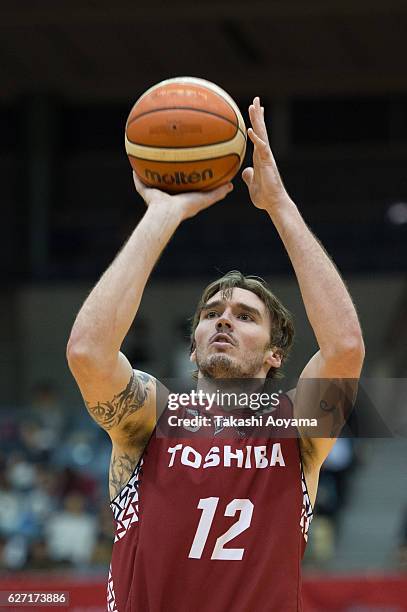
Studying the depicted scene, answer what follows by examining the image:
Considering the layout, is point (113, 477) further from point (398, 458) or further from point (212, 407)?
point (398, 458)

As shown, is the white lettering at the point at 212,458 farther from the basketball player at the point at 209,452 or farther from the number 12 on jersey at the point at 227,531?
the number 12 on jersey at the point at 227,531

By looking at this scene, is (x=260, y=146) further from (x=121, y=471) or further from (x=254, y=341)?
(x=121, y=471)

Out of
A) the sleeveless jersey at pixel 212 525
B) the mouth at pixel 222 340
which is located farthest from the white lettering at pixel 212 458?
the mouth at pixel 222 340

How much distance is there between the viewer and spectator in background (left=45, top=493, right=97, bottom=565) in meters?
10.9

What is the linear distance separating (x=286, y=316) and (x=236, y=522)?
0.88 meters

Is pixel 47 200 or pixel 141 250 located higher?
pixel 47 200

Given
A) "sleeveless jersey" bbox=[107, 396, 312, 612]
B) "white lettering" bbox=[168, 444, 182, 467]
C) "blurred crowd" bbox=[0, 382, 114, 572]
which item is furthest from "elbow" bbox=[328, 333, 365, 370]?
"blurred crowd" bbox=[0, 382, 114, 572]

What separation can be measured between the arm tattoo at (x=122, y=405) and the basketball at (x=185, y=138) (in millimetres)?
674

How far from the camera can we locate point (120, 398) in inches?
138

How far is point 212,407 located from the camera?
12.1 feet

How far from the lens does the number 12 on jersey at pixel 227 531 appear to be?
340cm

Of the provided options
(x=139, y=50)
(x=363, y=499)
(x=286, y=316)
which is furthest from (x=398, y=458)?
(x=286, y=316)

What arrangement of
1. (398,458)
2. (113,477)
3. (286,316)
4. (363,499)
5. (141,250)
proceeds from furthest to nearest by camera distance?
(398,458), (363,499), (286,316), (113,477), (141,250)

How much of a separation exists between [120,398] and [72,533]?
26.5 feet
